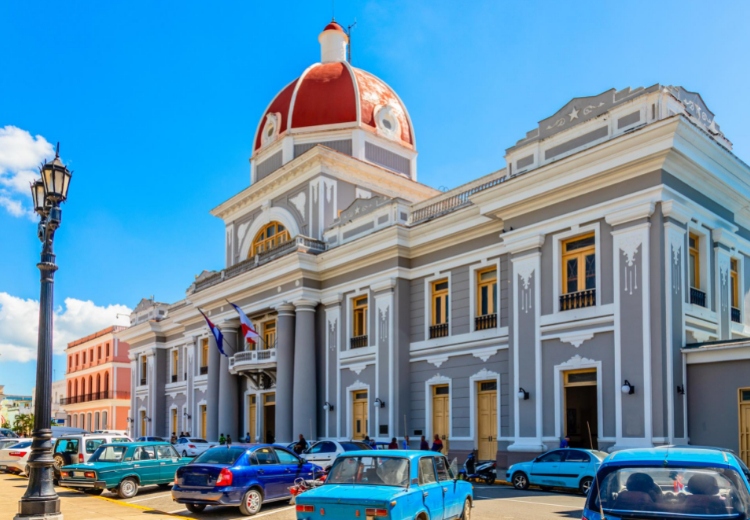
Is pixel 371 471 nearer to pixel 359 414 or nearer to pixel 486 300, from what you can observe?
pixel 486 300

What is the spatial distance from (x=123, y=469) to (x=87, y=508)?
2.60 metres

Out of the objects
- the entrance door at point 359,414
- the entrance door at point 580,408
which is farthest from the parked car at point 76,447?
the entrance door at point 580,408

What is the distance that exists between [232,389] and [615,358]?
21802mm

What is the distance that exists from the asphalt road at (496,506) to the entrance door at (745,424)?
4.47 meters

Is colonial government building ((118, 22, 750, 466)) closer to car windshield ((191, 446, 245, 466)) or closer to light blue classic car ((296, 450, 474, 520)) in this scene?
light blue classic car ((296, 450, 474, 520))

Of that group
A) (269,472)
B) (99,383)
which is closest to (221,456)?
(269,472)

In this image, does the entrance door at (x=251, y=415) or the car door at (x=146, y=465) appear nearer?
the car door at (x=146, y=465)

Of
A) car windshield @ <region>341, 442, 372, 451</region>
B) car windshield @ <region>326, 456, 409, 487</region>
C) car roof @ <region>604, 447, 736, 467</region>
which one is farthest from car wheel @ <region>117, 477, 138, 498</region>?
car roof @ <region>604, 447, 736, 467</region>

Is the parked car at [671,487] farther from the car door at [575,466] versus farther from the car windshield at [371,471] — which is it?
the car door at [575,466]

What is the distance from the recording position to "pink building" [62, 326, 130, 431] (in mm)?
64250

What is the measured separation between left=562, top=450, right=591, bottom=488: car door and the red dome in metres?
21.8

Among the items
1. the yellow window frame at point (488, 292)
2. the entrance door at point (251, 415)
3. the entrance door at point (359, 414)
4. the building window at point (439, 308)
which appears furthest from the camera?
the entrance door at point (251, 415)

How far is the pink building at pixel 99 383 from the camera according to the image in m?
64.2

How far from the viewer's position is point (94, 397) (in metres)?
67.7
